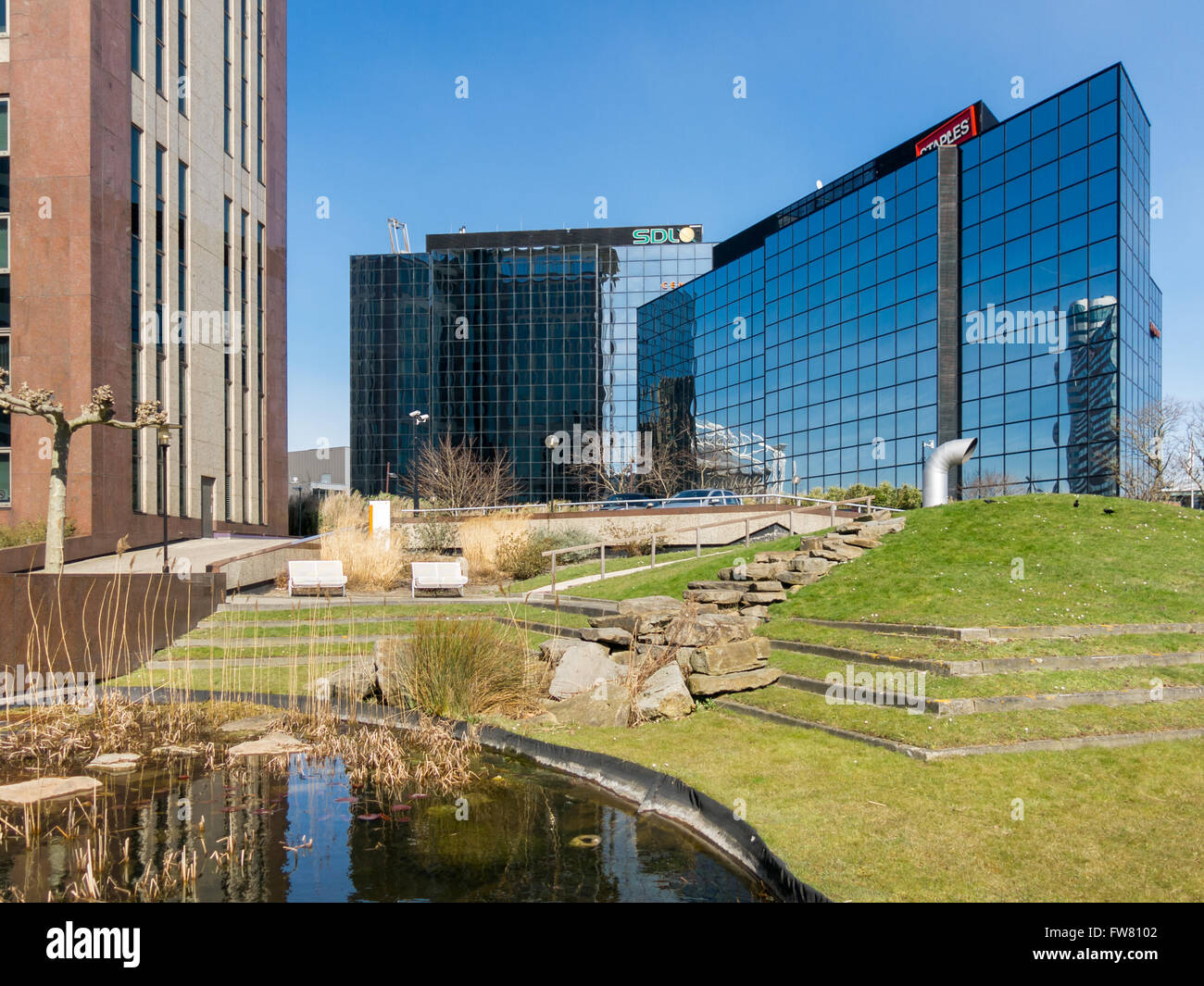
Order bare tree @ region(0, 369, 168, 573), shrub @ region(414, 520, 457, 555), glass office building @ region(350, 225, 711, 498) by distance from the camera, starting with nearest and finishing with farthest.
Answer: bare tree @ region(0, 369, 168, 573) < shrub @ region(414, 520, 457, 555) < glass office building @ region(350, 225, 711, 498)

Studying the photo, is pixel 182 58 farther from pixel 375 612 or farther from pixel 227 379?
pixel 375 612

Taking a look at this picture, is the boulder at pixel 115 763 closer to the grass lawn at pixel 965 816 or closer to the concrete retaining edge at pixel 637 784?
the concrete retaining edge at pixel 637 784

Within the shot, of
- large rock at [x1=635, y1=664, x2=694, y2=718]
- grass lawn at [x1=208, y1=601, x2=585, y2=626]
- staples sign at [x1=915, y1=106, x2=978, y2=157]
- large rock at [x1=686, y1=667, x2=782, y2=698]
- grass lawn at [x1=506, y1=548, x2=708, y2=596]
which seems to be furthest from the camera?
staples sign at [x1=915, y1=106, x2=978, y2=157]

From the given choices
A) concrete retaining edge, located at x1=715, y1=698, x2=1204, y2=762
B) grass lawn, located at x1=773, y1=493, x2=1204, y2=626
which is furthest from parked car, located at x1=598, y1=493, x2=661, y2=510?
concrete retaining edge, located at x1=715, y1=698, x2=1204, y2=762

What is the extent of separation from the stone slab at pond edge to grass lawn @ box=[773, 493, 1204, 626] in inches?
342

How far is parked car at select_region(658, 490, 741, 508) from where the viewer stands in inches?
1200

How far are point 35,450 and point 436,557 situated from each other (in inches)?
407

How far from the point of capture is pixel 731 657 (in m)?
9.77

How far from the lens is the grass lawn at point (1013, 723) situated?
278 inches

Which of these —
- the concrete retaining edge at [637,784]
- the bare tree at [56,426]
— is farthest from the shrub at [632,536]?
the concrete retaining edge at [637,784]

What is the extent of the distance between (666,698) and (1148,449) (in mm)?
29924

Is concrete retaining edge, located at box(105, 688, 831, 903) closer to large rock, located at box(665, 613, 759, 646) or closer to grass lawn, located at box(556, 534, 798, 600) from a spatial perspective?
large rock, located at box(665, 613, 759, 646)
